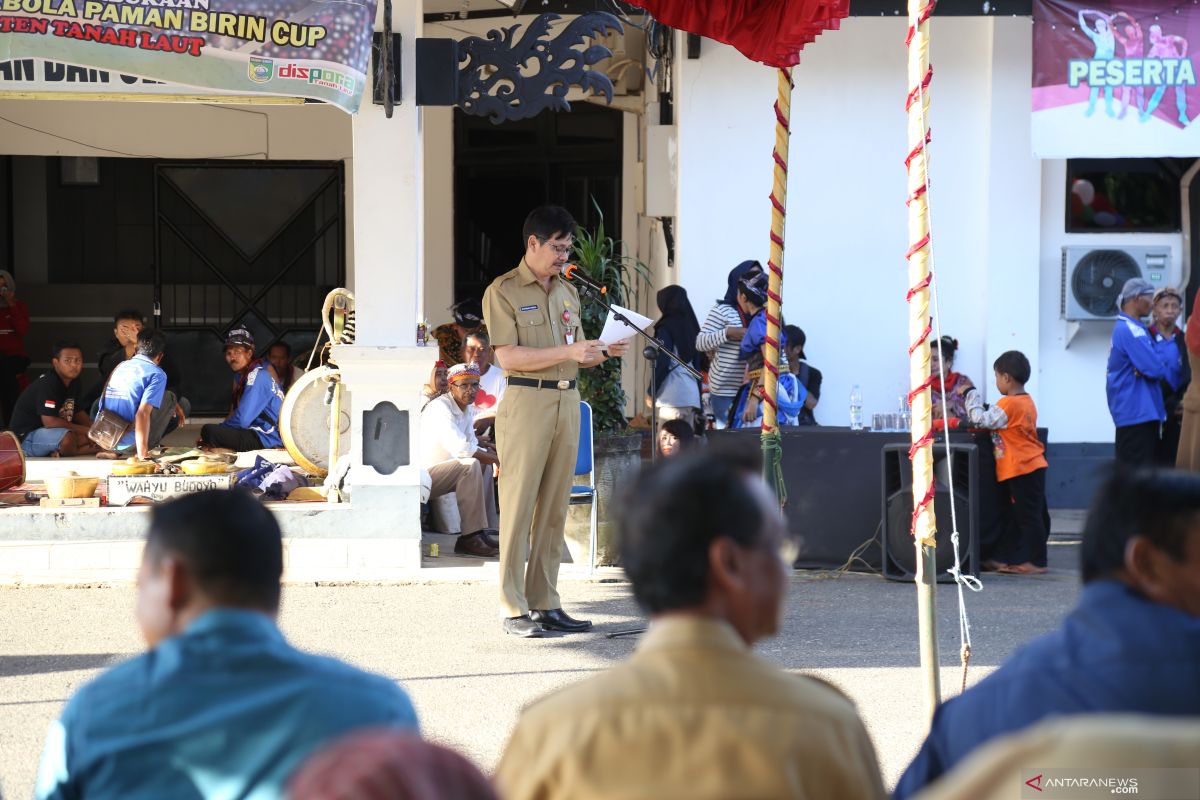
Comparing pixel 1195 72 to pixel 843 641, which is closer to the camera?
pixel 843 641

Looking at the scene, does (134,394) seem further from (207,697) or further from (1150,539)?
(1150,539)

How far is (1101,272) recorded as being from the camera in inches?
427

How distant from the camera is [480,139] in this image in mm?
14164

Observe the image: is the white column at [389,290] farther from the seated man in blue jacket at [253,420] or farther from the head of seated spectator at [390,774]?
the head of seated spectator at [390,774]

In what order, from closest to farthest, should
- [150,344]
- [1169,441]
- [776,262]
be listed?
[776,262], [1169,441], [150,344]

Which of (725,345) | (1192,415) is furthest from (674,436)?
(1192,415)

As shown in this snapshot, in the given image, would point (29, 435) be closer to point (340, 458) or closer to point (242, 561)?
point (340, 458)

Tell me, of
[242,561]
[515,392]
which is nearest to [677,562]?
[242,561]

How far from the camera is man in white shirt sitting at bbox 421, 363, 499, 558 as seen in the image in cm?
893

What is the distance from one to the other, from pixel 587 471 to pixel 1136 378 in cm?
352

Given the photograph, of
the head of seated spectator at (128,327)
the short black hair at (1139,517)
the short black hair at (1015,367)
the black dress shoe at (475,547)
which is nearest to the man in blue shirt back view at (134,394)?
the head of seated spectator at (128,327)

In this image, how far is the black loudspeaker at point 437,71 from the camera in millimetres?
7668

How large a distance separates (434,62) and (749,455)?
227 inches

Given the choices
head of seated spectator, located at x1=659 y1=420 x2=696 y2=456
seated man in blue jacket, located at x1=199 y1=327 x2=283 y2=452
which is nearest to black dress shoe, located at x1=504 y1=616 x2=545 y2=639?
head of seated spectator, located at x1=659 y1=420 x2=696 y2=456
